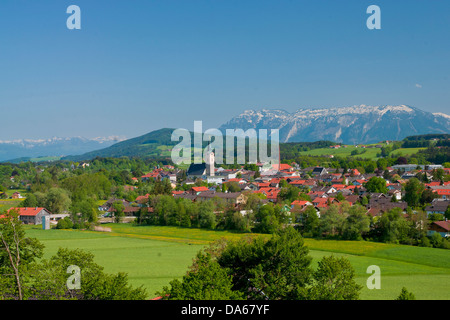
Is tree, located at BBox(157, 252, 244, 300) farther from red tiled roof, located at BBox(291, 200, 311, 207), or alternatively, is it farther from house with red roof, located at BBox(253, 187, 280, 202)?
house with red roof, located at BBox(253, 187, 280, 202)

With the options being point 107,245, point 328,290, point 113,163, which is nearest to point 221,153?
point 113,163

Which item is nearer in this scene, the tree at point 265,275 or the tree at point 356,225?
the tree at point 265,275

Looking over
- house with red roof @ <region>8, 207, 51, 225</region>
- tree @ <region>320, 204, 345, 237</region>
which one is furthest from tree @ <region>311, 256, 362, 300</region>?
house with red roof @ <region>8, 207, 51, 225</region>

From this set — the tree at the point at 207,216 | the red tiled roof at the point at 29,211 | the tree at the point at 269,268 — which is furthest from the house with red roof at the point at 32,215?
the tree at the point at 269,268

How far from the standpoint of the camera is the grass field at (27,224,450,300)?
22672 mm

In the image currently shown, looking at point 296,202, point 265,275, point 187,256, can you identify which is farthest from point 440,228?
point 265,275

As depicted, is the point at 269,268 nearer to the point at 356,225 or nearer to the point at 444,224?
the point at 356,225

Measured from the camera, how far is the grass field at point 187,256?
22.7 metres

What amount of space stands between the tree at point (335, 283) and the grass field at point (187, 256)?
418cm

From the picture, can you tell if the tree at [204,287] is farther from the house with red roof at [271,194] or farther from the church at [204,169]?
the church at [204,169]

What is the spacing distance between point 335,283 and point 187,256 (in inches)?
667

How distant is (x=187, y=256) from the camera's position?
102 feet

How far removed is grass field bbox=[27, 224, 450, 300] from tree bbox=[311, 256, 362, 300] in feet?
13.7
